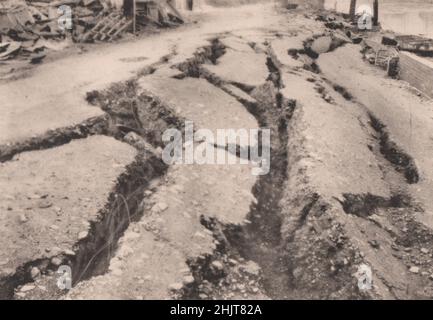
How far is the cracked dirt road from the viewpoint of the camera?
2674 mm

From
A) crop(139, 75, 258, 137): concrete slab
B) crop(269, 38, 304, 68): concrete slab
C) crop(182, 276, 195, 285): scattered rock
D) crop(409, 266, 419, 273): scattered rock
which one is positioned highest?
crop(269, 38, 304, 68): concrete slab

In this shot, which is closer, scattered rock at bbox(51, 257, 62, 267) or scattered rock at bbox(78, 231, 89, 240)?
scattered rock at bbox(51, 257, 62, 267)

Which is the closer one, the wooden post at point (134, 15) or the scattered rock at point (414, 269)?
the scattered rock at point (414, 269)

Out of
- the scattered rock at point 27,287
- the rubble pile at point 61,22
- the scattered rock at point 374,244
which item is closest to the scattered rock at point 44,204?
the scattered rock at point 27,287

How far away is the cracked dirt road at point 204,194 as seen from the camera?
2.67 m

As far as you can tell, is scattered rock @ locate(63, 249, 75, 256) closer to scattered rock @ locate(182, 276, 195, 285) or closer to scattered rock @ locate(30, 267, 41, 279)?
scattered rock @ locate(30, 267, 41, 279)

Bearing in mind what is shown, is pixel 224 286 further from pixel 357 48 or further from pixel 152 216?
pixel 357 48

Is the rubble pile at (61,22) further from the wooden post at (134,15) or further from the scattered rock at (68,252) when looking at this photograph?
the scattered rock at (68,252)

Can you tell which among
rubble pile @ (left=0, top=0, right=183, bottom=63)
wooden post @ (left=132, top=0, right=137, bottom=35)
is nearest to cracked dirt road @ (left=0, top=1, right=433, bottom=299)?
rubble pile @ (left=0, top=0, right=183, bottom=63)

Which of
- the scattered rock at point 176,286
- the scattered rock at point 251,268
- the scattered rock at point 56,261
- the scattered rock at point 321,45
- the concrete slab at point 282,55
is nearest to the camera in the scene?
the scattered rock at point 176,286

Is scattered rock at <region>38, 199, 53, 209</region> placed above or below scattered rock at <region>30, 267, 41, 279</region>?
above

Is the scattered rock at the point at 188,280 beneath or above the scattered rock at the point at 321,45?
beneath
